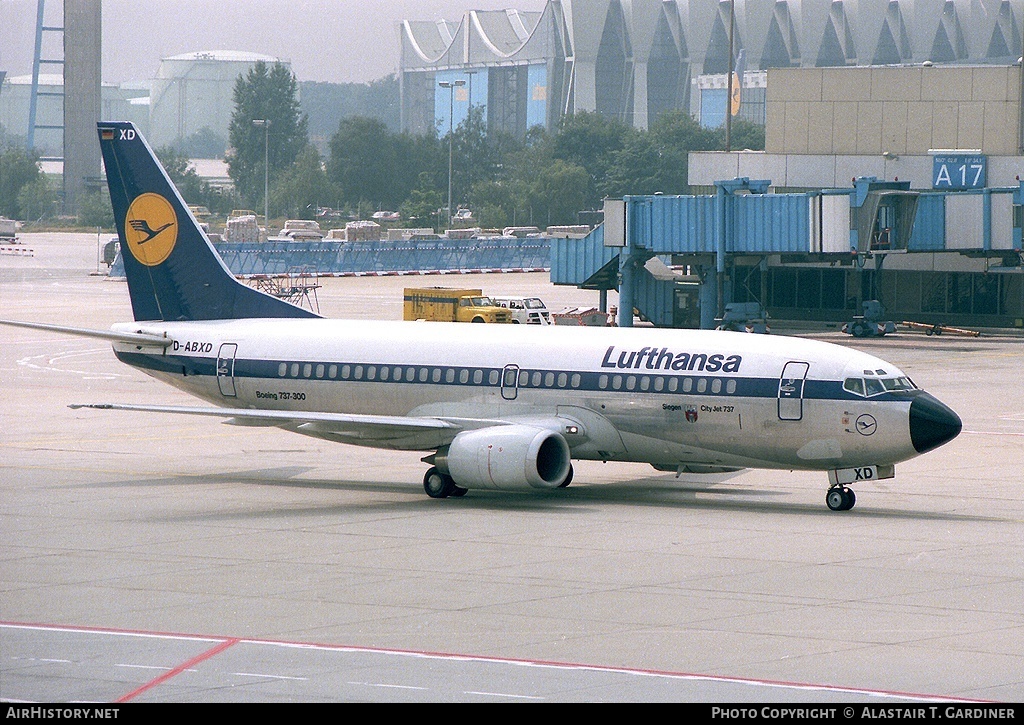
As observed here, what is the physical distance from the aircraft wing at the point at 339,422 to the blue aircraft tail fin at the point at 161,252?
19.1ft

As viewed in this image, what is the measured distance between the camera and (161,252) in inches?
1694

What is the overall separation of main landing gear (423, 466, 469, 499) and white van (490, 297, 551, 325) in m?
47.1

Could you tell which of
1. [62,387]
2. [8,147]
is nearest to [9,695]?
[8,147]

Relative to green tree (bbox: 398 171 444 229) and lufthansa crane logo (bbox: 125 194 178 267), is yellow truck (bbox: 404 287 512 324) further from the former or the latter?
green tree (bbox: 398 171 444 229)

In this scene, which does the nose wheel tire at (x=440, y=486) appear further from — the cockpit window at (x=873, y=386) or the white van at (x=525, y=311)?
the white van at (x=525, y=311)

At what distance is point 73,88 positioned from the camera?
27156mm

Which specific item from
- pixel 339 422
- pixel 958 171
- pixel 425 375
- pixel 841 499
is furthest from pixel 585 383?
pixel 958 171

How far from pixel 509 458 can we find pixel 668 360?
431 cm

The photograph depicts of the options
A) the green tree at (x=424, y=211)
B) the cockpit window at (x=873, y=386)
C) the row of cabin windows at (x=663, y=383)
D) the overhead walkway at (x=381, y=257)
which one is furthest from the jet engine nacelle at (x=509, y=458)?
the green tree at (x=424, y=211)

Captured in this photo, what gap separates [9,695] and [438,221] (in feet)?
573

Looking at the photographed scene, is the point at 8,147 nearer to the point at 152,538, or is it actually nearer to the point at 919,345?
the point at 152,538

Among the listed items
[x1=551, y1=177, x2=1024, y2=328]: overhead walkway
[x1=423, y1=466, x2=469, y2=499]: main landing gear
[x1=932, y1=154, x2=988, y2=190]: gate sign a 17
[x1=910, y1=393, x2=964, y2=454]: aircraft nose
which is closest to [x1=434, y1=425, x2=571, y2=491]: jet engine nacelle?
[x1=423, y1=466, x2=469, y2=499]: main landing gear

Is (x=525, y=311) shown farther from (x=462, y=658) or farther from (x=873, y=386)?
(x=462, y=658)

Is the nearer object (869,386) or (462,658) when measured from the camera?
(462,658)
